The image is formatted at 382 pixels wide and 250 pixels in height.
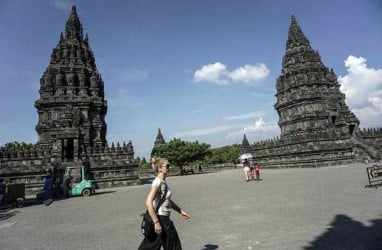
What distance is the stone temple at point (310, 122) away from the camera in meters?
32.2

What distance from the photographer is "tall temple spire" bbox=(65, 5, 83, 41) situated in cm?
3916

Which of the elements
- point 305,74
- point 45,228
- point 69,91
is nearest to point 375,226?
point 45,228

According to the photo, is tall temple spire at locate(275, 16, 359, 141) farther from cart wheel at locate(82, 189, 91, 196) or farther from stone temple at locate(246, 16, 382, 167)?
cart wheel at locate(82, 189, 91, 196)

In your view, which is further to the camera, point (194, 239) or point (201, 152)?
point (201, 152)

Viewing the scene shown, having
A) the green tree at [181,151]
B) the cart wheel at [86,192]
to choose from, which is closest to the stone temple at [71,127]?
the cart wheel at [86,192]

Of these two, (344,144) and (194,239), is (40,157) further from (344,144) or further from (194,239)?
(344,144)

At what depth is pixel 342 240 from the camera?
564cm

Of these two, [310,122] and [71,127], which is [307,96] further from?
[71,127]

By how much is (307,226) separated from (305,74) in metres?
38.7

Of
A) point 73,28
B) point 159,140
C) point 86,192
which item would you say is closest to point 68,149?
→ point 86,192

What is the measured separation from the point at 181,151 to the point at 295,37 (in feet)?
84.6

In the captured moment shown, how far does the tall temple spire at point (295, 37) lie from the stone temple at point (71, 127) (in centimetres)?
3047

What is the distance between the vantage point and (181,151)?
150 ft

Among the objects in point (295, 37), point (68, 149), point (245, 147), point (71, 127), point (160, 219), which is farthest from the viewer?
point (245, 147)
